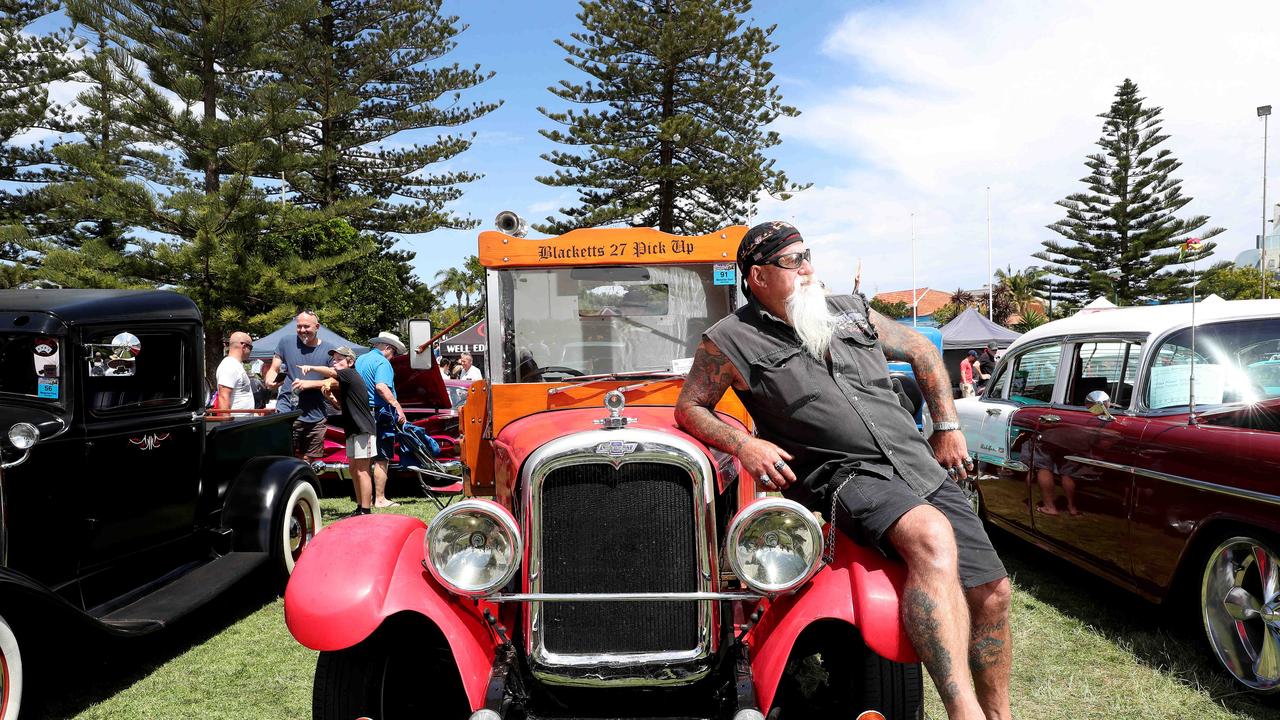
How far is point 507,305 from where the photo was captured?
15.9 feet

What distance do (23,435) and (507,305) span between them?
2.35m

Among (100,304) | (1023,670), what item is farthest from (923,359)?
(100,304)

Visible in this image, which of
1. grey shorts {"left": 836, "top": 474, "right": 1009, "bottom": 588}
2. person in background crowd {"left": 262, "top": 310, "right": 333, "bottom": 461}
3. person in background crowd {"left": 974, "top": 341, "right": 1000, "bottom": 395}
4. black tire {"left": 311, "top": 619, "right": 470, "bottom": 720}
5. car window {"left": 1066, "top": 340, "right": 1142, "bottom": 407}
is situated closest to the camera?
grey shorts {"left": 836, "top": 474, "right": 1009, "bottom": 588}

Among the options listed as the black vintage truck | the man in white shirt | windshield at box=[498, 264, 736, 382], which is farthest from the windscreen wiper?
the man in white shirt

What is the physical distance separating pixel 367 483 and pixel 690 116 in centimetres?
1967

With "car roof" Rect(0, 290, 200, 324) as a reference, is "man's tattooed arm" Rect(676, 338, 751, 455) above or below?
→ below

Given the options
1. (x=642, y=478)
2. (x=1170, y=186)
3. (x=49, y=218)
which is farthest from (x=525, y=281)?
(x=1170, y=186)

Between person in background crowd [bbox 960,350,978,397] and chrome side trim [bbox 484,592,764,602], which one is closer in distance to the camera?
chrome side trim [bbox 484,592,764,602]

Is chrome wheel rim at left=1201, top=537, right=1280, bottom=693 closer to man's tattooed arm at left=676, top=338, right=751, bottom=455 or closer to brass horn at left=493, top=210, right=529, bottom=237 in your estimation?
man's tattooed arm at left=676, top=338, right=751, bottom=455

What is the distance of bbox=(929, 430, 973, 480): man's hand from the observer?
315 cm

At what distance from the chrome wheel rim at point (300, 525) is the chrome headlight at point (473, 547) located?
3653 mm

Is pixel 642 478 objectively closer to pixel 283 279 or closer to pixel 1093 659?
pixel 1093 659

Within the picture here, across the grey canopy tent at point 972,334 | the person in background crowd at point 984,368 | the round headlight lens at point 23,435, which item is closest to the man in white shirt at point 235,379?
the round headlight lens at point 23,435

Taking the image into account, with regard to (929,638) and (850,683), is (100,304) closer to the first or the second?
(850,683)
